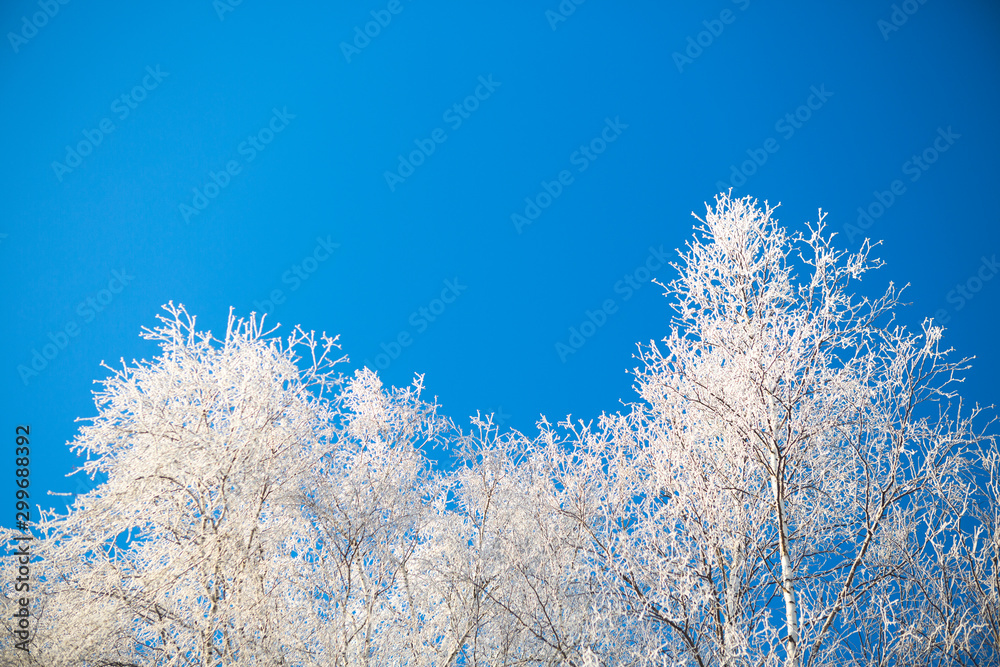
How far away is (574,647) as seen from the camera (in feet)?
30.6

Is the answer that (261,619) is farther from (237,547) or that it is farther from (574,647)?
(574,647)

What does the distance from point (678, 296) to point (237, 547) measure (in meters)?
6.59

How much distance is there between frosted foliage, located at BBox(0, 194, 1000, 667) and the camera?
246 inches

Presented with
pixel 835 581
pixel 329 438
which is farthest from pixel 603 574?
pixel 329 438

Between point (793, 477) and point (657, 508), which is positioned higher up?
point (793, 477)

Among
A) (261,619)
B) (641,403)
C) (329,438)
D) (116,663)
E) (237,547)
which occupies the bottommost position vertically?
(116,663)

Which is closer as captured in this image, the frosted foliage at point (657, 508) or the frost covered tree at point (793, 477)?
the frost covered tree at point (793, 477)

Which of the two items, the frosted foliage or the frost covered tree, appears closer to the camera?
the frost covered tree

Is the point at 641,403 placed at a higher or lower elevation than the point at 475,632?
higher

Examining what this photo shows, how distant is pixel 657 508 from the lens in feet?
23.3

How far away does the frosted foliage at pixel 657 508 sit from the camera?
246 inches

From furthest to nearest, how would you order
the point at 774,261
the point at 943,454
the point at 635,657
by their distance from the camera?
the point at 635,657 → the point at 774,261 → the point at 943,454

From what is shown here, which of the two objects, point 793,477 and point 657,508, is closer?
point 793,477

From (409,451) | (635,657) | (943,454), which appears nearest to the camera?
(943,454)
